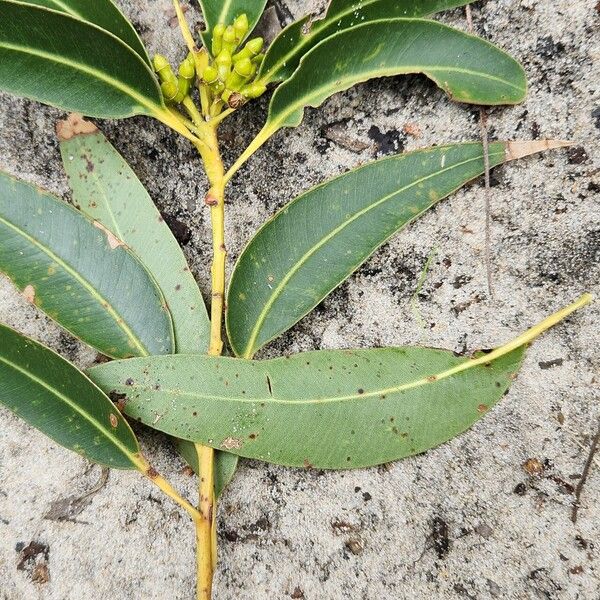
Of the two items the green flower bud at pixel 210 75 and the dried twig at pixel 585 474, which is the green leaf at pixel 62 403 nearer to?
the green flower bud at pixel 210 75

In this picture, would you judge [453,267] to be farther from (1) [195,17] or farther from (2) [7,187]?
(2) [7,187]

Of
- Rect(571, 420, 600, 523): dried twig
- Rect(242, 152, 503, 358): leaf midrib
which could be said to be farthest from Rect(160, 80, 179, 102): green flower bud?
Rect(571, 420, 600, 523): dried twig

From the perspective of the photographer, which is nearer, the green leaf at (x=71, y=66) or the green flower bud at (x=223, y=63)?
the green leaf at (x=71, y=66)

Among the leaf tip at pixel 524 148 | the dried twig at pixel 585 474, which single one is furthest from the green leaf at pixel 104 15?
the dried twig at pixel 585 474

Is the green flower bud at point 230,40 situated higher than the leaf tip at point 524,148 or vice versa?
the green flower bud at point 230,40

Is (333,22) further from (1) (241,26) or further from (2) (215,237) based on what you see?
(2) (215,237)

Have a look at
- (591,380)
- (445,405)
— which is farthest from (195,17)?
(591,380)
